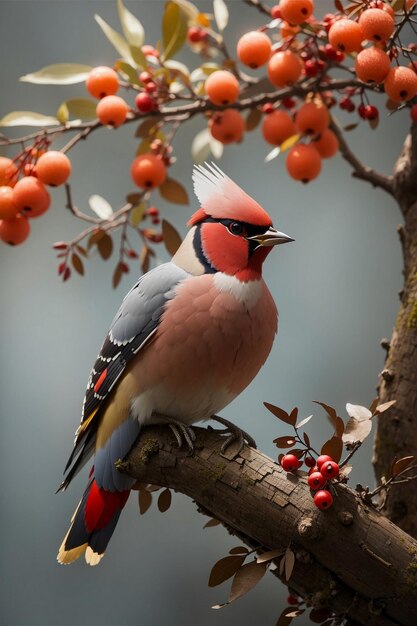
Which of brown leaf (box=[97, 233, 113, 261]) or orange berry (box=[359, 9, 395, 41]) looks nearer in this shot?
orange berry (box=[359, 9, 395, 41])

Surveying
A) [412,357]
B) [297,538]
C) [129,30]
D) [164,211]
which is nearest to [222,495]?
[297,538]

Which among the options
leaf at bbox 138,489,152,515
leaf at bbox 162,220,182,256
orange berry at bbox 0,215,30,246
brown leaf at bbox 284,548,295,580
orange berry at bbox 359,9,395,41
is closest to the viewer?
brown leaf at bbox 284,548,295,580

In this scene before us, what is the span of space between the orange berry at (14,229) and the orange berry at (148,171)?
20 cm

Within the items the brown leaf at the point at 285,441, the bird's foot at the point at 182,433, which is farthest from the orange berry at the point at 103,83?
the brown leaf at the point at 285,441

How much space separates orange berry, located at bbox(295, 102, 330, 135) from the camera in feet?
4.83

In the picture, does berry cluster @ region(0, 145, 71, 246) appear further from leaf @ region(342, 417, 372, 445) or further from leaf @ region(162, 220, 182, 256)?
leaf @ region(342, 417, 372, 445)

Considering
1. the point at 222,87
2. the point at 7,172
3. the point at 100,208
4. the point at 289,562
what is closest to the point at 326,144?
the point at 222,87

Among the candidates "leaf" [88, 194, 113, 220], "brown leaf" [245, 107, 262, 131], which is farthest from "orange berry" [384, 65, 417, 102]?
"leaf" [88, 194, 113, 220]

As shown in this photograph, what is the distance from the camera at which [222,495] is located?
1.19 metres

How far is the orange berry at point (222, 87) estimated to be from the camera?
1444 millimetres

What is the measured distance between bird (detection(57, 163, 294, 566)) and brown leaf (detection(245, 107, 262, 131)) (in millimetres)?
308

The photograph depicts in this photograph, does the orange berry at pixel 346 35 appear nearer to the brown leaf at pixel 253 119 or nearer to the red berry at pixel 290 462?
the brown leaf at pixel 253 119

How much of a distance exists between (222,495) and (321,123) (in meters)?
0.65

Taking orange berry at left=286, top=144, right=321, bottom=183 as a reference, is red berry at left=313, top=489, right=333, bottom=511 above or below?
below
